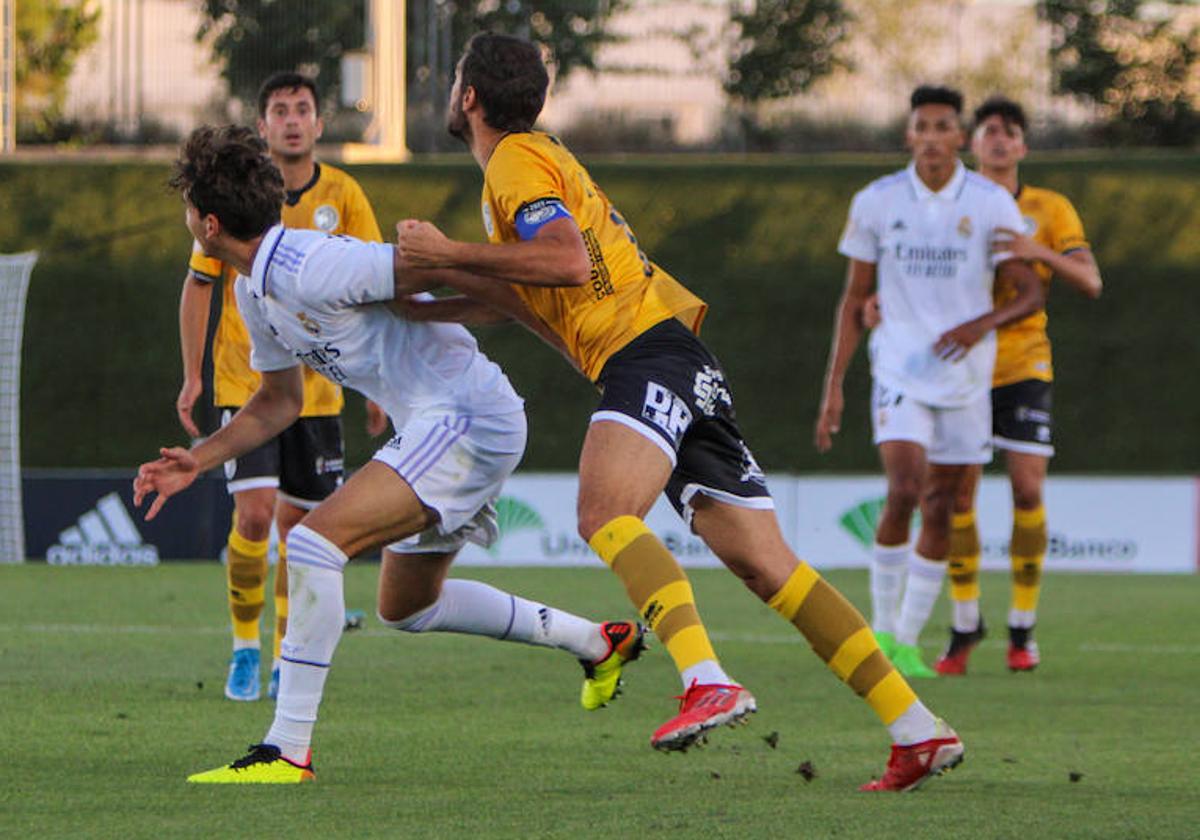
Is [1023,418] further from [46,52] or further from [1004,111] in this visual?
[46,52]

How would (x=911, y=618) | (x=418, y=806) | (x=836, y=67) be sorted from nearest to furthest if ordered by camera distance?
(x=418, y=806), (x=911, y=618), (x=836, y=67)

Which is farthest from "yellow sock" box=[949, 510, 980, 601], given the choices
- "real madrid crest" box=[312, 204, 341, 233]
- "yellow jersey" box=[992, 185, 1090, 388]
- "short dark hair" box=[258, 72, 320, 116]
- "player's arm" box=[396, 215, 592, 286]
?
"player's arm" box=[396, 215, 592, 286]

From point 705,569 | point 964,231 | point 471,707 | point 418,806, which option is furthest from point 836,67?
point 418,806

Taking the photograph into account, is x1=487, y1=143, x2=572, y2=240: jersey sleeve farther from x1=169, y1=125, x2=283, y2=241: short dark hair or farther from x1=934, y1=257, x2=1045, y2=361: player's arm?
x1=934, y1=257, x2=1045, y2=361: player's arm

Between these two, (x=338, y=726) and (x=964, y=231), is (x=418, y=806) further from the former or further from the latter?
(x=964, y=231)

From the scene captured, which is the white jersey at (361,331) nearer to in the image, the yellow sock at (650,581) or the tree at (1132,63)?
the yellow sock at (650,581)

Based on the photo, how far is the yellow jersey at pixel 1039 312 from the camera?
9703mm

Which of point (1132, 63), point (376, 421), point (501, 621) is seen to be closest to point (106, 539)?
point (376, 421)

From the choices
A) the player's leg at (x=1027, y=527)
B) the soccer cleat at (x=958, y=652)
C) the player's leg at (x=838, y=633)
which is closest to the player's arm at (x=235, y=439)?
the player's leg at (x=838, y=633)

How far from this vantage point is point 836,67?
23.7 metres

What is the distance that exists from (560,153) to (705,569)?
9.66m

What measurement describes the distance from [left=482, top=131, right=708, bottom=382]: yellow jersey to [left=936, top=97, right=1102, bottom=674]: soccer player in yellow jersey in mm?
3908

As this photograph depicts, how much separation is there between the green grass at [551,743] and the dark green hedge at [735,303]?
5419 millimetres

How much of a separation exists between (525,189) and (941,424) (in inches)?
155
